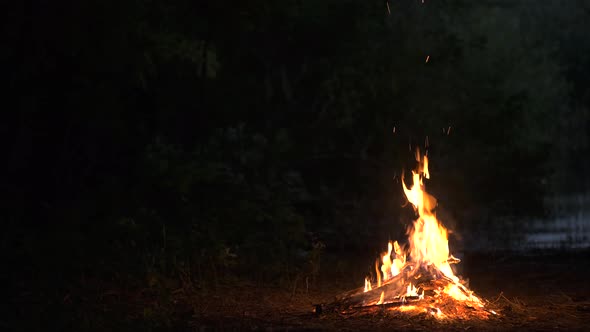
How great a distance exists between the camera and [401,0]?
Answer: 20188mm

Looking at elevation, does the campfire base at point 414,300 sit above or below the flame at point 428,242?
below

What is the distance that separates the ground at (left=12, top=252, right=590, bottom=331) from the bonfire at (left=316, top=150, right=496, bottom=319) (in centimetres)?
17

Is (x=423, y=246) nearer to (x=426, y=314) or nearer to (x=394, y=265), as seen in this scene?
(x=394, y=265)

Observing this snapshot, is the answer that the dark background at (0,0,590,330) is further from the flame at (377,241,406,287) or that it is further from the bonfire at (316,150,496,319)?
the bonfire at (316,150,496,319)

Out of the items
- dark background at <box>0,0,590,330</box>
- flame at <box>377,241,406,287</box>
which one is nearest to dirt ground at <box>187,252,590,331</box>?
flame at <box>377,241,406,287</box>

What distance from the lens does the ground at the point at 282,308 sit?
26.1 ft

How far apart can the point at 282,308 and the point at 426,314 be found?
1763 mm

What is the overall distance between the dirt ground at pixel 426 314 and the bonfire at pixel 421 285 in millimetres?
166

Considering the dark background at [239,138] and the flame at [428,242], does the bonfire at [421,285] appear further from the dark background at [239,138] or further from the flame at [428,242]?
the dark background at [239,138]

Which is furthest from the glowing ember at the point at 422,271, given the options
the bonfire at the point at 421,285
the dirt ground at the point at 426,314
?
the dirt ground at the point at 426,314

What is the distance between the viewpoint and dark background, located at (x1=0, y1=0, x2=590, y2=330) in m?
11.6

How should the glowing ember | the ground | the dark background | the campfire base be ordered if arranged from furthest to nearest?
the dark background
the glowing ember
the campfire base
the ground

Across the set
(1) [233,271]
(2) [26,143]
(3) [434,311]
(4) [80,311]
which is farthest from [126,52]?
(3) [434,311]

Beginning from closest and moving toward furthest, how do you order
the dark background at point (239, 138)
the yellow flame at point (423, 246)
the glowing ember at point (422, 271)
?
the glowing ember at point (422, 271), the yellow flame at point (423, 246), the dark background at point (239, 138)
